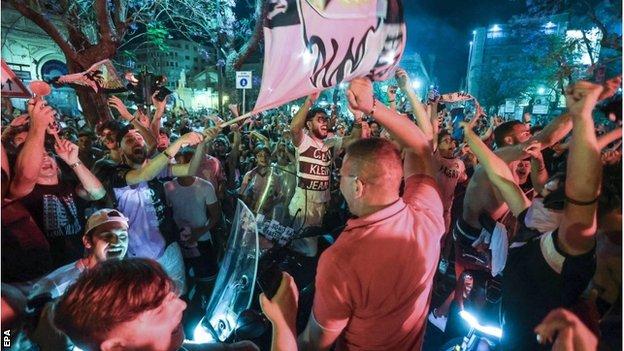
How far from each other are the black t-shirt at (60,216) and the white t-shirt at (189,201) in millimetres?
926

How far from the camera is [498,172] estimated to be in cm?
265

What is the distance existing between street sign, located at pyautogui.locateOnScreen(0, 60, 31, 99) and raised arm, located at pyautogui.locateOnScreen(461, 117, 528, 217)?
342 centimetres

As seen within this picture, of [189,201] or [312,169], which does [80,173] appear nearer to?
[189,201]

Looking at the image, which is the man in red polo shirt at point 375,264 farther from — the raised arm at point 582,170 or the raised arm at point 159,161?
the raised arm at point 159,161

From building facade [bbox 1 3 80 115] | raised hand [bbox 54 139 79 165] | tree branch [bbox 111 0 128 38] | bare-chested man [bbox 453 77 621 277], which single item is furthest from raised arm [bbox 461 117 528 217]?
building facade [bbox 1 3 80 115]

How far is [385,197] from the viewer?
1946mm

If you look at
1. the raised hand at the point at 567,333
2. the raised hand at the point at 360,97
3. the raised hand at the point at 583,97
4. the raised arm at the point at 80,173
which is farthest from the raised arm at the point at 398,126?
the raised arm at the point at 80,173

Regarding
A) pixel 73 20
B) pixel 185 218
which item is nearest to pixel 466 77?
pixel 73 20

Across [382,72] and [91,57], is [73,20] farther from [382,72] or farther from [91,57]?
[382,72]

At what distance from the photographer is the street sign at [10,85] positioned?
279 cm

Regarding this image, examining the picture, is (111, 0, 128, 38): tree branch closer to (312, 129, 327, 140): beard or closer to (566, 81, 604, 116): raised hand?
(312, 129, 327, 140): beard

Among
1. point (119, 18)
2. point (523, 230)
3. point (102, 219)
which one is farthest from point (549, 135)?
point (119, 18)

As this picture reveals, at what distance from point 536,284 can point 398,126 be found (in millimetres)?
1181

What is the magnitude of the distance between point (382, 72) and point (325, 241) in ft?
9.73
